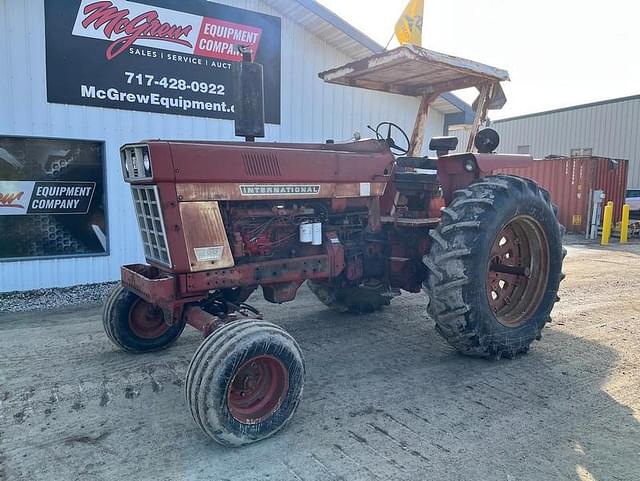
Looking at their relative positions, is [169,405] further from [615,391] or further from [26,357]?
[615,391]

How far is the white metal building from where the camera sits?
20375mm

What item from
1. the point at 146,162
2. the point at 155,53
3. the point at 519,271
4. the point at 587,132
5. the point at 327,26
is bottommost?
the point at 519,271

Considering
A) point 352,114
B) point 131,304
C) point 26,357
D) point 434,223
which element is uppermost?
point 352,114

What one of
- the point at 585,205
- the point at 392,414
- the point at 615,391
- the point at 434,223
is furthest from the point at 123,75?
the point at 585,205

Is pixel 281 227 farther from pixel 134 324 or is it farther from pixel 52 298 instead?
pixel 52 298

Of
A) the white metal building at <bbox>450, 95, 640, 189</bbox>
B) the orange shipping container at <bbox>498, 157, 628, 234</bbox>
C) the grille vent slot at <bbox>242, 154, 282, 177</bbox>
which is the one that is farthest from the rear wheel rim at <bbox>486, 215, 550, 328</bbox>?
the white metal building at <bbox>450, 95, 640, 189</bbox>

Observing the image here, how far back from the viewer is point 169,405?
3348 mm

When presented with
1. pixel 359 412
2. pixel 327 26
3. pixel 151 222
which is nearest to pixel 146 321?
pixel 151 222

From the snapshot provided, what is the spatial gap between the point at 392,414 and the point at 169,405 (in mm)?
1483

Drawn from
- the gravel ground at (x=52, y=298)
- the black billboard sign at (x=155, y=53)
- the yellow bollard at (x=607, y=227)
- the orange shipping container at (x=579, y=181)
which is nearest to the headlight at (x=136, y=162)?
the gravel ground at (x=52, y=298)

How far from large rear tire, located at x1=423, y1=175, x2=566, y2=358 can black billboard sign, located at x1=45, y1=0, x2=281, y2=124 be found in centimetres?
471

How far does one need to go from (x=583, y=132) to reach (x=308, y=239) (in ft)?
73.9

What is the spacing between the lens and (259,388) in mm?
3059

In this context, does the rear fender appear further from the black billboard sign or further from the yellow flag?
the black billboard sign
